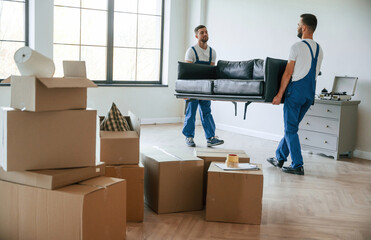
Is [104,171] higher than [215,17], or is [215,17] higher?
[215,17]

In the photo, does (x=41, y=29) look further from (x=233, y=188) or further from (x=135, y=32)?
(x=233, y=188)

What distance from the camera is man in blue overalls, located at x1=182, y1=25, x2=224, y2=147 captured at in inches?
227

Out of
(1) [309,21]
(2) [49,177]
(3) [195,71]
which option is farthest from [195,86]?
(2) [49,177]

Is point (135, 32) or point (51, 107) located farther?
point (135, 32)

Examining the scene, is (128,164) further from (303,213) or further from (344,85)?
(344,85)

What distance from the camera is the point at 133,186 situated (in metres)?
2.92

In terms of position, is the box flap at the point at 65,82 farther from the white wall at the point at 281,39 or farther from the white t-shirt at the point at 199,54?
the white wall at the point at 281,39

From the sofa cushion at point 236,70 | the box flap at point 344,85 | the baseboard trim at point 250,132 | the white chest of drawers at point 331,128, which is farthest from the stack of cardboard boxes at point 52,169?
the baseboard trim at point 250,132

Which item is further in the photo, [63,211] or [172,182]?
[172,182]

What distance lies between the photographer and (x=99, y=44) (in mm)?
7605

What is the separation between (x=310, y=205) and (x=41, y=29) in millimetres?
5067

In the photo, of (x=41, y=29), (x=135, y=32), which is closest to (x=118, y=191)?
(x=41, y=29)

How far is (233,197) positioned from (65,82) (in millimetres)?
1390

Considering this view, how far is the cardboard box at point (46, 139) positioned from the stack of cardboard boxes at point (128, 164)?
12.1 inches
